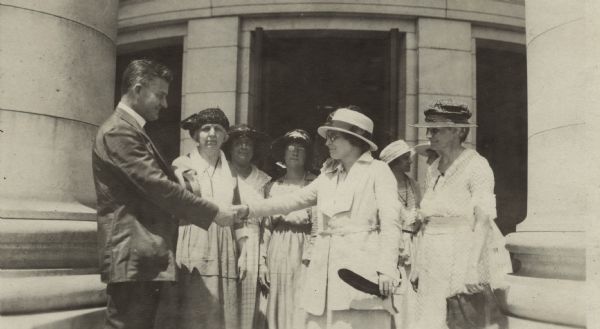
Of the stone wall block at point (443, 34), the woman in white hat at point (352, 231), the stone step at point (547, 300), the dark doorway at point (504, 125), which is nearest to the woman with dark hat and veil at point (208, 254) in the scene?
the woman in white hat at point (352, 231)

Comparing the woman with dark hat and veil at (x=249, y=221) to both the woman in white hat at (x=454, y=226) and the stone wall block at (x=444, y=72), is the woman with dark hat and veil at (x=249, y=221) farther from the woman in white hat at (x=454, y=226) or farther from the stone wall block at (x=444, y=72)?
the stone wall block at (x=444, y=72)

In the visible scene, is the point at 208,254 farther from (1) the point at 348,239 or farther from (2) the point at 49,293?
(1) the point at 348,239

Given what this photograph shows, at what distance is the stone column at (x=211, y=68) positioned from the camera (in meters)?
7.96

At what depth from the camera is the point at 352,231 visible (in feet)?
12.3

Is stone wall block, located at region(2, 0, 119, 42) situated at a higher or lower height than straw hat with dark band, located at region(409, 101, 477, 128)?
higher

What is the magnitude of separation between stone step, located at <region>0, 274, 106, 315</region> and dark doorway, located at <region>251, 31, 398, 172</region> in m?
4.34

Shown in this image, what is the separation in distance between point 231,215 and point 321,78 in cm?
573

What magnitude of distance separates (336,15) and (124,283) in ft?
18.9

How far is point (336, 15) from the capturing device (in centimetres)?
807

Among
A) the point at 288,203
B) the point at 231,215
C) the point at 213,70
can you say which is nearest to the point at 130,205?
the point at 231,215

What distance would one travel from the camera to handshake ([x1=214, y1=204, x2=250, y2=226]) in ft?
12.6

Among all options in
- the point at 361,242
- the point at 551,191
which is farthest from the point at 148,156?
the point at 551,191

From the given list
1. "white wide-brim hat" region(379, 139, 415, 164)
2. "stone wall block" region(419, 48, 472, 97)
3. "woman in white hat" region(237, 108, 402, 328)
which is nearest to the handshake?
"woman in white hat" region(237, 108, 402, 328)

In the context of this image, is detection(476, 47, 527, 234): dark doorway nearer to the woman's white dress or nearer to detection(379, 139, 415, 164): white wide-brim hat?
detection(379, 139, 415, 164): white wide-brim hat
